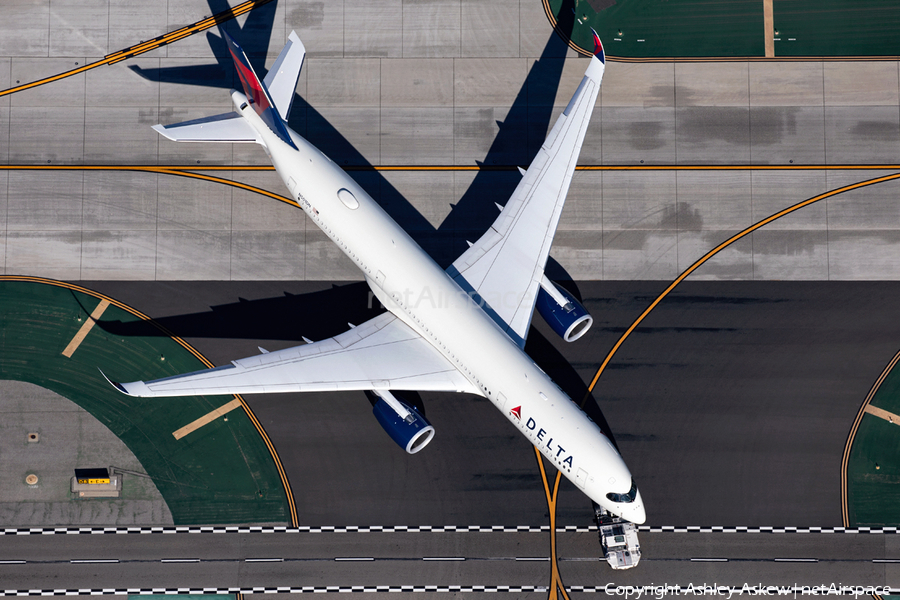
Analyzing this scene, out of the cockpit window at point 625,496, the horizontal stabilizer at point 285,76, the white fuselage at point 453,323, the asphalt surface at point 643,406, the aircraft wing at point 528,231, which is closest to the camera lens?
the white fuselage at point 453,323

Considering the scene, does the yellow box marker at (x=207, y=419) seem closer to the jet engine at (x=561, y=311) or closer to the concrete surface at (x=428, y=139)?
the concrete surface at (x=428, y=139)

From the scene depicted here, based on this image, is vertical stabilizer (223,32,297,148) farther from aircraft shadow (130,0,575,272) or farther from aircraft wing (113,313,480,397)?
aircraft wing (113,313,480,397)

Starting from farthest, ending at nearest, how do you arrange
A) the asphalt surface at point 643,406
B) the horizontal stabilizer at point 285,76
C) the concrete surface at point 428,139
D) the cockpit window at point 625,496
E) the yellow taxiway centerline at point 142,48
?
the yellow taxiway centerline at point 142,48, the concrete surface at point 428,139, the asphalt surface at point 643,406, the horizontal stabilizer at point 285,76, the cockpit window at point 625,496

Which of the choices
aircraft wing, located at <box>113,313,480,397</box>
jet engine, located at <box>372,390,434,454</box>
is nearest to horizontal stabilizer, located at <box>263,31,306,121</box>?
aircraft wing, located at <box>113,313,480,397</box>

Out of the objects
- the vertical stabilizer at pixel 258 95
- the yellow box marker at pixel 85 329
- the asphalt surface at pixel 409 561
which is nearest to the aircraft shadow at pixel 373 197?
the yellow box marker at pixel 85 329

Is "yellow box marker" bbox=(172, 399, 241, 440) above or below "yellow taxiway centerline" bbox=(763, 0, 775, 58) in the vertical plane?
below

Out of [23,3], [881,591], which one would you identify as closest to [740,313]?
[881,591]

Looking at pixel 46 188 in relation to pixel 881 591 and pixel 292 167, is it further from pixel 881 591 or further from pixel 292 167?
pixel 881 591
